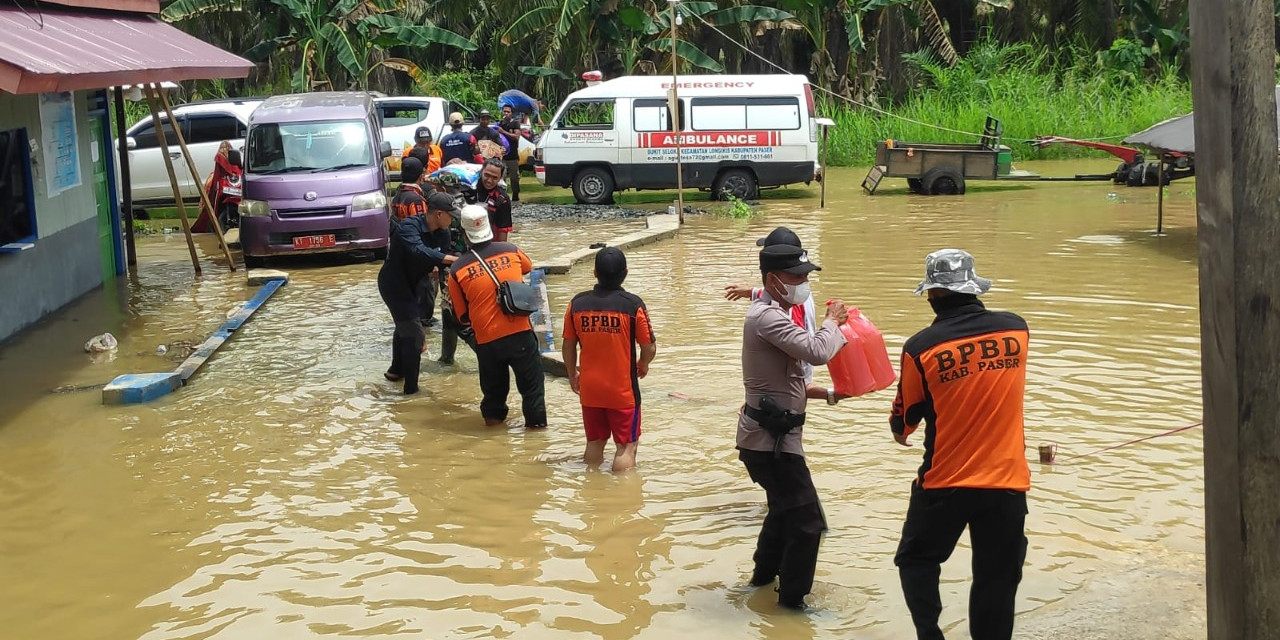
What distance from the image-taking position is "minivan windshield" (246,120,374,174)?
1703 cm

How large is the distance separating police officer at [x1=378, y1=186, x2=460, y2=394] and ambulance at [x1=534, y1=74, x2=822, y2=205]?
1278 cm

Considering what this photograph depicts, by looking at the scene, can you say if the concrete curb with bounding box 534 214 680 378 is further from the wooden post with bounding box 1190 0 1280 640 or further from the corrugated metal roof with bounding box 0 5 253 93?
the wooden post with bounding box 1190 0 1280 640

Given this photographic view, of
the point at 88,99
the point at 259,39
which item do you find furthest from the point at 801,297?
the point at 259,39

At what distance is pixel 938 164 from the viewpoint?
2270cm

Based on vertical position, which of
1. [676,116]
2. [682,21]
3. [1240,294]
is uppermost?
[682,21]

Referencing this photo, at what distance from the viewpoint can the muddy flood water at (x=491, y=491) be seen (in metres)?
6.03

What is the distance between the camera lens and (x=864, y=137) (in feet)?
92.2

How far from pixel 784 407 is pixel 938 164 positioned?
17.8 m

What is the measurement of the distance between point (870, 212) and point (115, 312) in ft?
38.6

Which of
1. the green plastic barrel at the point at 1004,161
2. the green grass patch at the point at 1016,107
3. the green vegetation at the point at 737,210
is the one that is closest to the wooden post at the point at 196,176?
the green vegetation at the point at 737,210

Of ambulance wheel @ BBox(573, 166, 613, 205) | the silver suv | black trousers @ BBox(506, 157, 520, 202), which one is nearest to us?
the silver suv

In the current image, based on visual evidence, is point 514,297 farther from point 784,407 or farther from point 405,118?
point 405,118

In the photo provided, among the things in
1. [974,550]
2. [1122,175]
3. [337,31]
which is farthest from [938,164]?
[974,550]

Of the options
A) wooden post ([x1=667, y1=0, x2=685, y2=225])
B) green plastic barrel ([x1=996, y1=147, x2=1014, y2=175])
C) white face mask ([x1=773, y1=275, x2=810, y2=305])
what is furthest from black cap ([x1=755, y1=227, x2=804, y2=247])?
green plastic barrel ([x1=996, y1=147, x2=1014, y2=175])
